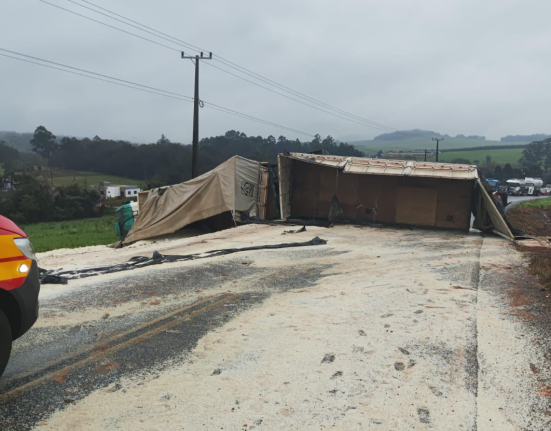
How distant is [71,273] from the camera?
8.81 meters

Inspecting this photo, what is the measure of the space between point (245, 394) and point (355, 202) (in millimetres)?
14209

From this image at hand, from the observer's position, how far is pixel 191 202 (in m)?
17.2

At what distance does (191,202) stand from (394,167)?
711cm

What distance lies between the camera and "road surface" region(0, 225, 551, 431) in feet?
12.6

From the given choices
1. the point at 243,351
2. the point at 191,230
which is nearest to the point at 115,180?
the point at 191,230

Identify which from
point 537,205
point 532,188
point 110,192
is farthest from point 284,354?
point 532,188

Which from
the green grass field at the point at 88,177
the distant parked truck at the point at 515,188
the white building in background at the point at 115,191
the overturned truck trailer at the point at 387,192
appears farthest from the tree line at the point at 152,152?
the overturned truck trailer at the point at 387,192

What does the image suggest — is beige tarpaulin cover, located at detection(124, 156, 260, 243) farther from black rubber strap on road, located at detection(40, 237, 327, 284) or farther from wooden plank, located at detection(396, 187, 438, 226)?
wooden plank, located at detection(396, 187, 438, 226)

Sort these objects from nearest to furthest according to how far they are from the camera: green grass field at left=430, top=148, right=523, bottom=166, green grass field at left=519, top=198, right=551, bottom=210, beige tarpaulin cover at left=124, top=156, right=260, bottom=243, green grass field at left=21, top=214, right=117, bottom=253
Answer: beige tarpaulin cover at left=124, top=156, right=260, bottom=243 < green grass field at left=21, top=214, right=117, bottom=253 < green grass field at left=519, top=198, right=551, bottom=210 < green grass field at left=430, top=148, right=523, bottom=166

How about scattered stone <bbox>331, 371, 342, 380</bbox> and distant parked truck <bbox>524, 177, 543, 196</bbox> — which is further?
distant parked truck <bbox>524, 177, 543, 196</bbox>

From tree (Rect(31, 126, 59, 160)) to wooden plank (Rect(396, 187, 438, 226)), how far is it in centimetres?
10033

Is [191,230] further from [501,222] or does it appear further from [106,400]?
[106,400]

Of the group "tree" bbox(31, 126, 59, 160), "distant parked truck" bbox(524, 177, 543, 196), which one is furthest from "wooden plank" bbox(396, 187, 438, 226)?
"tree" bbox(31, 126, 59, 160)

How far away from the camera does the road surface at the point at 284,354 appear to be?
12.6 ft
